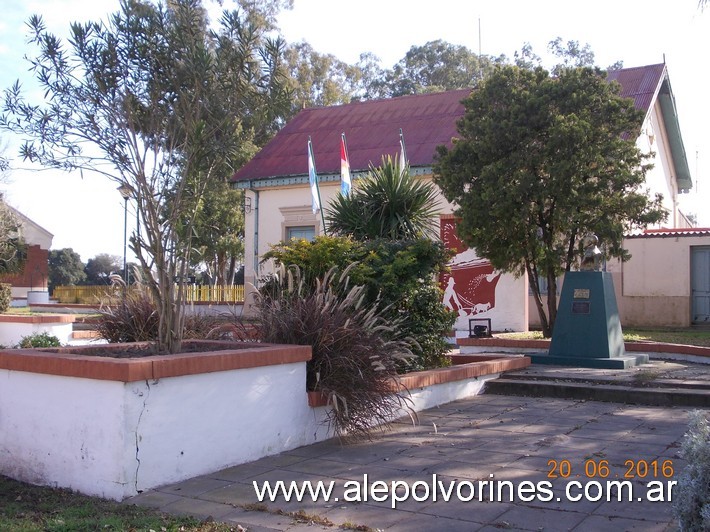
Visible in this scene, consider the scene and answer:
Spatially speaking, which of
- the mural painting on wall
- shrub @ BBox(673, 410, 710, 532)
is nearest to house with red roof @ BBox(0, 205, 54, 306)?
the mural painting on wall

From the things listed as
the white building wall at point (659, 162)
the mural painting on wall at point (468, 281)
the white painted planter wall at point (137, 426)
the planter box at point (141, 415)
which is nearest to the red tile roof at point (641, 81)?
the white building wall at point (659, 162)

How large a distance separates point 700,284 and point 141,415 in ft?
66.3

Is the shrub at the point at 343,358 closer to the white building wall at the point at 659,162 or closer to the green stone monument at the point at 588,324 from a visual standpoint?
the green stone monument at the point at 588,324

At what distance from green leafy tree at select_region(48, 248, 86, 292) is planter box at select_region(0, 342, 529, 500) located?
69015 mm

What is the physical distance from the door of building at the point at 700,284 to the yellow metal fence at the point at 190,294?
1375 cm

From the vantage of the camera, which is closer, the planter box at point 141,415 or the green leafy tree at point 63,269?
the planter box at point 141,415

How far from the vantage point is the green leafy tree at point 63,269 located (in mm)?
71375

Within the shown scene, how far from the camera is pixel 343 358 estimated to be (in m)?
7.39

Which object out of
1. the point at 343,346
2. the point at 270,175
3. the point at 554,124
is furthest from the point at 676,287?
the point at 343,346

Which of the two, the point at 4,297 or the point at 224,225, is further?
the point at 224,225

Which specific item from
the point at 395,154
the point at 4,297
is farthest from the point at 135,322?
the point at 4,297

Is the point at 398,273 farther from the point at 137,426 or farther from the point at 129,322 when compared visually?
the point at 137,426

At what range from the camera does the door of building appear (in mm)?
21797

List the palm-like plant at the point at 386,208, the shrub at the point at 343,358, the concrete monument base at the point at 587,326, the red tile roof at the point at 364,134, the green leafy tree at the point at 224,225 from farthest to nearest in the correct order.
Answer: the green leafy tree at the point at 224,225, the red tile roof at the point at 364,134, the concrete monument base at the point at 587,326, the palm-like plant at the point at 386,208, the shrub at the point at 343,358
